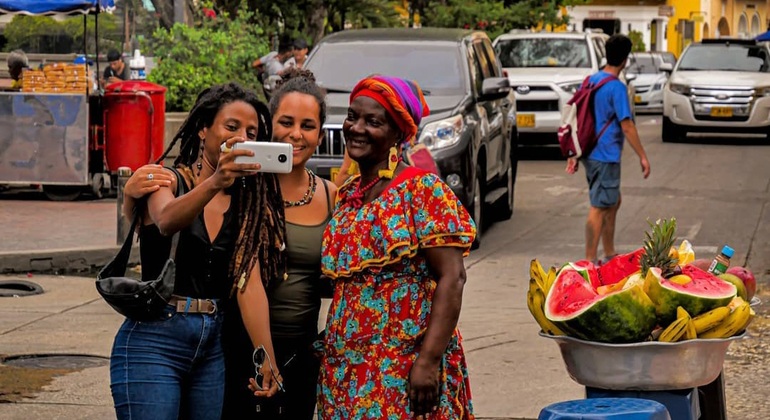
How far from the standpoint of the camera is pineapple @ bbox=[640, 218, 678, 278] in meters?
4.19

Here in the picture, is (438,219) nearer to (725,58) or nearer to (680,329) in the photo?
(680,329)

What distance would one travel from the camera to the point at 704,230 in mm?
13562

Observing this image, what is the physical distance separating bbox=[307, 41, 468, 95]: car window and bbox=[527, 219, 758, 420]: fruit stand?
8780 millimetres

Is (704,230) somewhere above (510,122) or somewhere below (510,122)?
below

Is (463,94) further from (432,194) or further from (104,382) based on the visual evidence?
(432,194)

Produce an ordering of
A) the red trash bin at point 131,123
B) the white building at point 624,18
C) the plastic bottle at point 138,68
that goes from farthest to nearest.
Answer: the white building at point 624,18 < the plastic bottle at point 138,68 < the red trash bin at point 131,123

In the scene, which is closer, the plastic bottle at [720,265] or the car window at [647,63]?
the plastic bottle at [720,265]

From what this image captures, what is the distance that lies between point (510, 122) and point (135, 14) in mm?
6586

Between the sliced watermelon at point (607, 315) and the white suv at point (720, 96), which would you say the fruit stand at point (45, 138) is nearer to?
the sliced watermelon at point (607, 315)

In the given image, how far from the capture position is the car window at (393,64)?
13.0 meters

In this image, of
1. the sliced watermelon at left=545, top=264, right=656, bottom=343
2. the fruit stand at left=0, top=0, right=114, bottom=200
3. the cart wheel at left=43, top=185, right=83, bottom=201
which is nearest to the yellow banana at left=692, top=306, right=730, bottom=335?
the sliced watermelon at left=545, top=264, right=656, bottom=343

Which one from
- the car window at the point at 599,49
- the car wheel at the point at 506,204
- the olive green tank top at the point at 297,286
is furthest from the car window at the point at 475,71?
the olive green tank top at the point at 297,286

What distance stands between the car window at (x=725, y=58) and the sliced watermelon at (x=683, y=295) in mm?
21653

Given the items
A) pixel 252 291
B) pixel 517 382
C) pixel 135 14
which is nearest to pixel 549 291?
pixel 252 291
